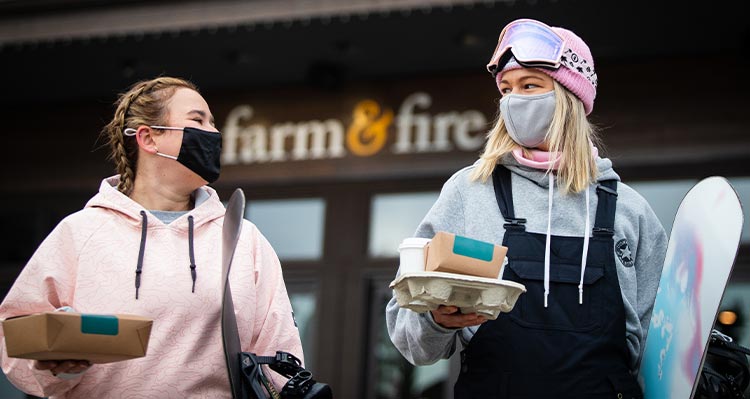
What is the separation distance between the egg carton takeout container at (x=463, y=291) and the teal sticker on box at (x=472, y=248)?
0.06 meters

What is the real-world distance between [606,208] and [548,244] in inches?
9.8

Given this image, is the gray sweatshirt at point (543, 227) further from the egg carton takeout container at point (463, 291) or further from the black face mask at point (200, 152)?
the black face mask at point (200, 152)

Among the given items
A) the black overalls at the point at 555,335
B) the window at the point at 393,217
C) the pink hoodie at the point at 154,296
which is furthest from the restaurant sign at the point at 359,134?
the black overalls at the point at 555,335

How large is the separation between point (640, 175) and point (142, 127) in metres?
4.77

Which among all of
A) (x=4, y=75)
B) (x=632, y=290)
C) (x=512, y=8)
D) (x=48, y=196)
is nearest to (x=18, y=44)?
(x=4, y=75)

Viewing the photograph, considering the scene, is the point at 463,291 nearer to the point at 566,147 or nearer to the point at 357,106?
the point at 566,147

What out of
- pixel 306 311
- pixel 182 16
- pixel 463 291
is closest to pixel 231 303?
pixel 463 291

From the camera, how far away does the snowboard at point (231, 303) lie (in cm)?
339

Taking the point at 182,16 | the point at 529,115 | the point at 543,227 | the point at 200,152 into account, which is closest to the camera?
the point at 543,227

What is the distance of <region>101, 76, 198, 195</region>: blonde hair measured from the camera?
3910mm

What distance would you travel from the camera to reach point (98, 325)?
3.14 metres

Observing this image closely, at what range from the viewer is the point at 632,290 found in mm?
3490

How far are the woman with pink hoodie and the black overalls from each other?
658 millimetres

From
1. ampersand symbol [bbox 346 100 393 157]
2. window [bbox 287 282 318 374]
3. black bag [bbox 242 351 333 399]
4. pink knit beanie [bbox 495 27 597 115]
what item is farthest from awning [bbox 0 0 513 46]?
black bag [bbox 242 351 333 399]
